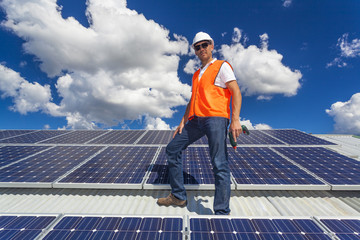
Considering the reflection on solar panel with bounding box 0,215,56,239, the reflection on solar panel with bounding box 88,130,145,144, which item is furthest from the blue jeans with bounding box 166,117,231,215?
the reflection on solar panel with bounding box 88,130,145,144

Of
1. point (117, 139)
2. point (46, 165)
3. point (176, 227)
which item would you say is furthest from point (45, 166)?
point (176, 227)

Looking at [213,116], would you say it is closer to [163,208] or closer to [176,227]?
[176,227]

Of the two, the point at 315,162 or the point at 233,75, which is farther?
the point at 315,162

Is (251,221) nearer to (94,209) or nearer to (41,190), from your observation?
(94,209)

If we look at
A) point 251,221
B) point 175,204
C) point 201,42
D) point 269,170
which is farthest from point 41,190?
point 269,170

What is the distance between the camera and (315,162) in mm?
5328

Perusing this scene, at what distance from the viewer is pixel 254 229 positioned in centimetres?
229

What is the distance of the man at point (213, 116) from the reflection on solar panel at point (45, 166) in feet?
13.5

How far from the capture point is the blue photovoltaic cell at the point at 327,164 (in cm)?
434

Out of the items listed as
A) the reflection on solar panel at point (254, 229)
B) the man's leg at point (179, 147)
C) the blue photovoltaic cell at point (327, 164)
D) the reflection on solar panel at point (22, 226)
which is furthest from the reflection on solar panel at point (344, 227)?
the reflection on solar panel at point (22, 226)

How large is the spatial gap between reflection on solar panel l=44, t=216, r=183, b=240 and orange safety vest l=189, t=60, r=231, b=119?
2010 millimetres

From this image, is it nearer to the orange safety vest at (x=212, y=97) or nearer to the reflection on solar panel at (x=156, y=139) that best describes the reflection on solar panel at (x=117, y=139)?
the reflection on solar panel at (x=156, y=139)

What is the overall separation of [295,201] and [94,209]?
542 cm

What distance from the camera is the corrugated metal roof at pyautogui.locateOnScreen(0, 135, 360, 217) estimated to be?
3.61 m
